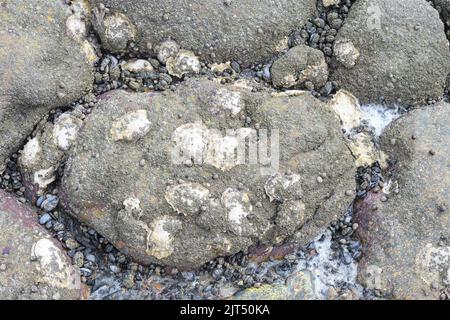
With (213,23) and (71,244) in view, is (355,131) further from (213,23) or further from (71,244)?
(71,244)

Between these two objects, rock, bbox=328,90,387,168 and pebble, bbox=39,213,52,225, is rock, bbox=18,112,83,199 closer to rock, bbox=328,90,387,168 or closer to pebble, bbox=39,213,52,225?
pebble, bbox=39,213,52,225

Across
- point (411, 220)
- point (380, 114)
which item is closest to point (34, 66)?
point (380, 114)

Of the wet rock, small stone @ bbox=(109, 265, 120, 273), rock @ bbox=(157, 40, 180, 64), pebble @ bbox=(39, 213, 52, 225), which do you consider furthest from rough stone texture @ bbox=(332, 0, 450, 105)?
pebble @ bbox=(39, 213, 52, 225)

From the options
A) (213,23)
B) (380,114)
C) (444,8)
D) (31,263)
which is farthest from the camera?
(444,8)

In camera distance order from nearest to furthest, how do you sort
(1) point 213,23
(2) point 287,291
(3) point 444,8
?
(2) point 287,291 < (1) point 213,23 < (3) point 444,8

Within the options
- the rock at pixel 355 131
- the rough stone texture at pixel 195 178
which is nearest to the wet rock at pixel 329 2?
the rock at pixel 355 131

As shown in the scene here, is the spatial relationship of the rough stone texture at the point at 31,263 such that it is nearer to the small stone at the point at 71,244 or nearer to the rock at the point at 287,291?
the small stone at the point at 71,244
